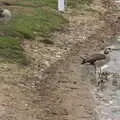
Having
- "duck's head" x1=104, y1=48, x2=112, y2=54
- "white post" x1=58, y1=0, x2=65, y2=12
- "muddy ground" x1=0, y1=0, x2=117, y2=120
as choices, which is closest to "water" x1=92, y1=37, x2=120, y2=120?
"muddy ground" x1=0, y1=0, x2=117, y2=120

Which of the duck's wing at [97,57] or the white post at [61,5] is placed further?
the white post at [61,5]

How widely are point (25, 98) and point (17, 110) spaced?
2.82 ft

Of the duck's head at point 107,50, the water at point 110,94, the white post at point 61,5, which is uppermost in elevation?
the white post at point 61,5

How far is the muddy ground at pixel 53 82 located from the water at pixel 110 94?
0.22 metres

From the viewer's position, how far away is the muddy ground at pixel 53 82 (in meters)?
12.6

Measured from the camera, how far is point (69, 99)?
13.8m

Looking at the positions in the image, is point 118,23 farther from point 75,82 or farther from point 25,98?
point 25,98

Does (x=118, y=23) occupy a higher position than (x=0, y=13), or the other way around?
(x=0, y=13)

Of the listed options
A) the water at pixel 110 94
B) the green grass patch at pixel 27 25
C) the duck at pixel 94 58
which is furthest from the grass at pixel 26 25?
the water at pixel 110 94

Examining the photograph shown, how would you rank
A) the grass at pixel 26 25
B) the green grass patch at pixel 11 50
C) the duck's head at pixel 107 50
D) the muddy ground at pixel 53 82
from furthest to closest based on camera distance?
the duck's head at pixel 107 50
the grass at pixel 26 25
the green grass patch at pixel 11 50
the muddy ground at pixel 53 82

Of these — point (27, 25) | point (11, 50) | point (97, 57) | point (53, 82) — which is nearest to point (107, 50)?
point (97, 57)

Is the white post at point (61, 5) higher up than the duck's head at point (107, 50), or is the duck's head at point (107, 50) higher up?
the white post at point (61, 5)

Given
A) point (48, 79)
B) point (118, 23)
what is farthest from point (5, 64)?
point (118, 23)

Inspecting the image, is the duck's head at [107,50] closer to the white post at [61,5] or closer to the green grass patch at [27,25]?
the green grass patch at [27,25]
